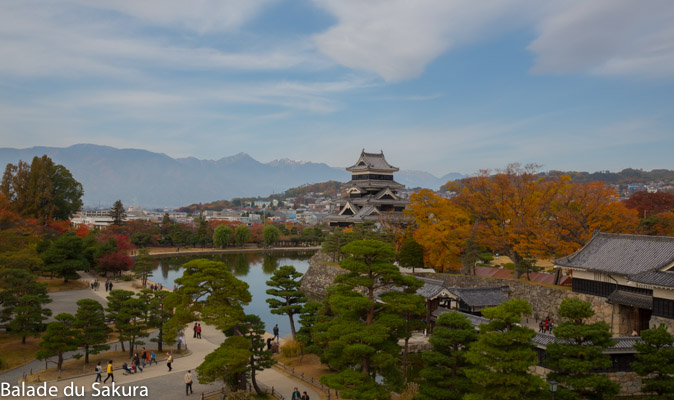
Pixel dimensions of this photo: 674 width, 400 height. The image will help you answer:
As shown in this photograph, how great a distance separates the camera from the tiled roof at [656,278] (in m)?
15.8

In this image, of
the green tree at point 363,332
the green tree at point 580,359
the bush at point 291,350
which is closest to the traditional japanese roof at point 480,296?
the bush at point 291,350

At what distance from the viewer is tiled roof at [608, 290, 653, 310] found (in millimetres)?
17000

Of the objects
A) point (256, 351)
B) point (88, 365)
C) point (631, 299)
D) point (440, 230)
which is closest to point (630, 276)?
point (631, 299)

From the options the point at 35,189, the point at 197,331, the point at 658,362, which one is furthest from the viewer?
the point at 35,189

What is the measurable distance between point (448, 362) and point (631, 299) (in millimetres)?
9333

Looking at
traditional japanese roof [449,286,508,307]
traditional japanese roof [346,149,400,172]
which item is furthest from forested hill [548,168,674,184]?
traditional japanese roof [449,286,508,307]

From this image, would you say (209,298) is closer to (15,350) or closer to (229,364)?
(229,364)

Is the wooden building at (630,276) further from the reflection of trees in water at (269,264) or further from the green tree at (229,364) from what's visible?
the reflection of trees in water at (269,264)

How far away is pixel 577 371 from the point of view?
11867mm

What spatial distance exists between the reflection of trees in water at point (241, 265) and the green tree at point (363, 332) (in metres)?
32.0

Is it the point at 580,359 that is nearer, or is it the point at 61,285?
the point at 580,359

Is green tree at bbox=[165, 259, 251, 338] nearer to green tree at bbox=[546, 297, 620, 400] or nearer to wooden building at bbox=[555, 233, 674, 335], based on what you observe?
green tree at bbox=[546, 297, 620, 400]

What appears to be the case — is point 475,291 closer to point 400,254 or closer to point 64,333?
point 400,254

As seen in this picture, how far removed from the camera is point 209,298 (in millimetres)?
13875
